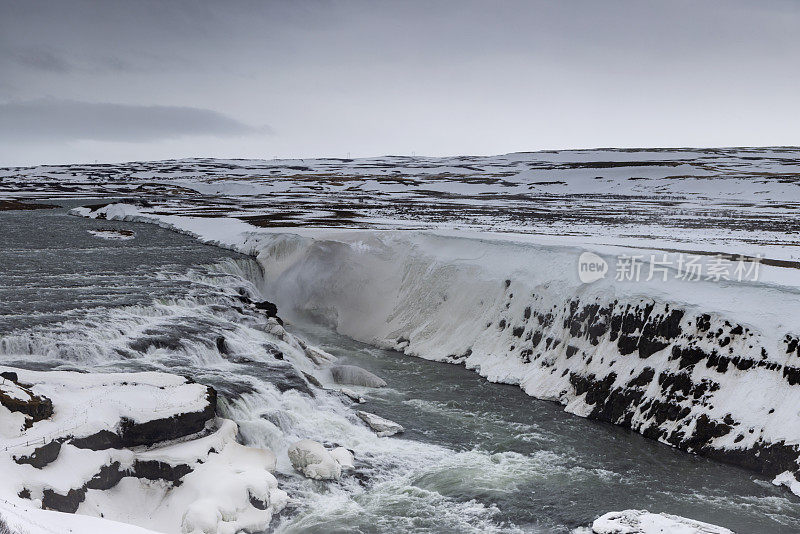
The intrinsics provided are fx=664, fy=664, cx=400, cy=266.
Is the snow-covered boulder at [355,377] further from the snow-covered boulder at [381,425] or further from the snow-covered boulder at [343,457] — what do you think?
the snow-covered boulder at [343,457]

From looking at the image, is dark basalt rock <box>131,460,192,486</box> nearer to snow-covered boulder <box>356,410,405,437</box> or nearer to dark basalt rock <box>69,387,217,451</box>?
dark basalt rock <box>69,387,217,451</box>

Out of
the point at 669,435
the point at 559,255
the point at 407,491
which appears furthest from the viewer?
the point at 559,255

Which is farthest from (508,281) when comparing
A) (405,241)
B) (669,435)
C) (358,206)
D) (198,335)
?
(358,206)

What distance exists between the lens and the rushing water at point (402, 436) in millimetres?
17391

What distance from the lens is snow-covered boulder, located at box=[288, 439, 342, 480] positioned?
1867 cm

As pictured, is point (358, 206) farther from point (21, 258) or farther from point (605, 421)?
point (605, 421)

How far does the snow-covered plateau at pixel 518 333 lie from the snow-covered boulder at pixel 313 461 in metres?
0.13

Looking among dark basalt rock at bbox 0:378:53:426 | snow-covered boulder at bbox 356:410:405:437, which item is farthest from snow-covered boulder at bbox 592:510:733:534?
dark basalt rock at bbox 0:378:53:426

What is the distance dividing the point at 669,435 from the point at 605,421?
2.54m

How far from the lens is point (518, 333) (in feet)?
101

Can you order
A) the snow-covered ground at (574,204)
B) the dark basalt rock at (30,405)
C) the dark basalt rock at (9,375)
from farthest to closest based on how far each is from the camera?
the snow-covered ground at (574,204)
the dark basalt rock at (9,375)
the dark basalt rock at (30,405)

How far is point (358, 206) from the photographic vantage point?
74.1 m

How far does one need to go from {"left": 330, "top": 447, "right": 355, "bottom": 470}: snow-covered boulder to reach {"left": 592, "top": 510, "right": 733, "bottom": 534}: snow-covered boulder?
23.4 feet

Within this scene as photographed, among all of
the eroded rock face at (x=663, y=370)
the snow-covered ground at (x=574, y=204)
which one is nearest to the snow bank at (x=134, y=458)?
the eroded rock face at (x=663, y=370)
